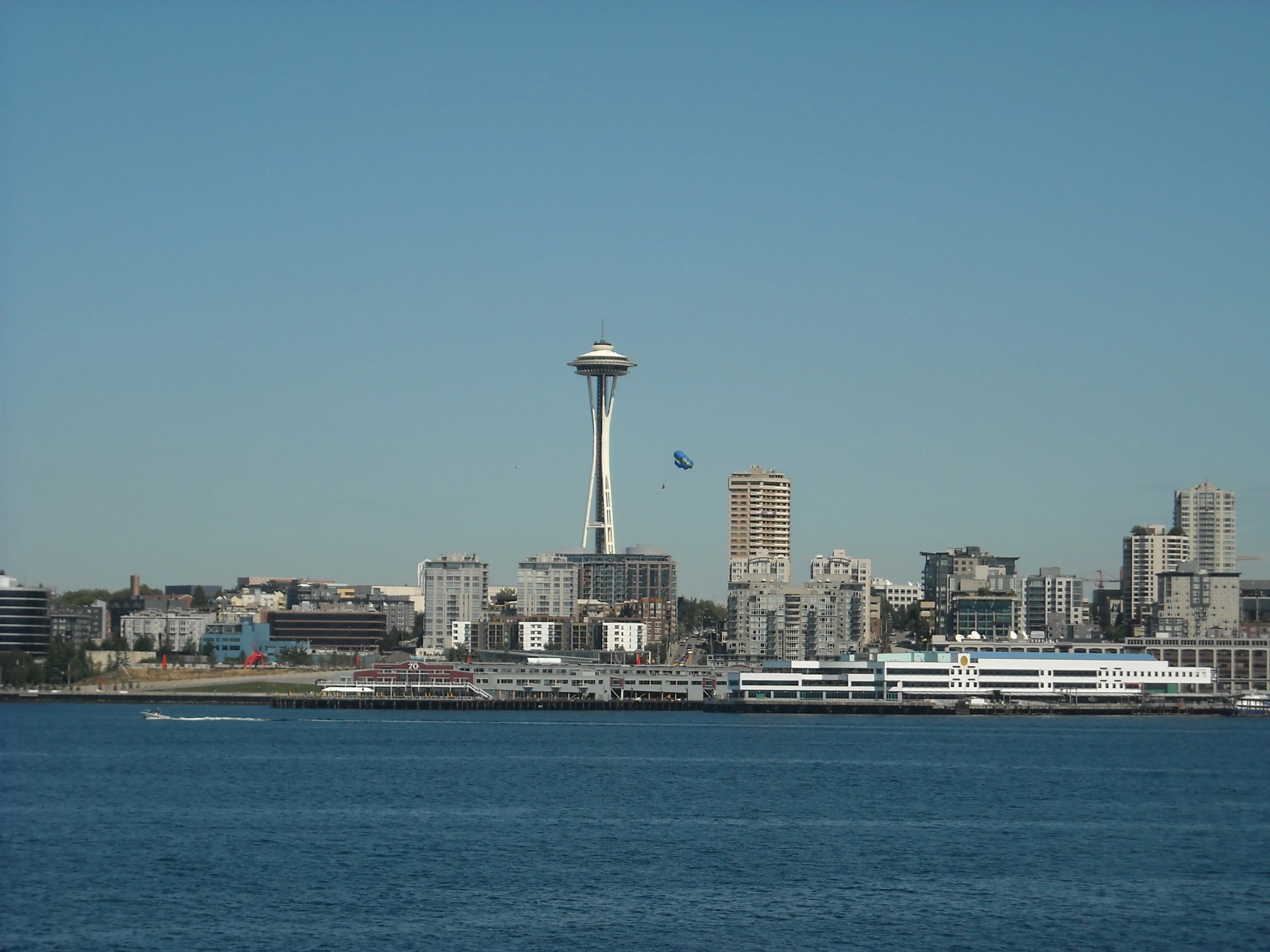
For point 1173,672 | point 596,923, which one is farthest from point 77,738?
point 1173,672

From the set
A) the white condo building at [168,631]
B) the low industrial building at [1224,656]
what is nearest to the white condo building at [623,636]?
the white condo building at [168,631]

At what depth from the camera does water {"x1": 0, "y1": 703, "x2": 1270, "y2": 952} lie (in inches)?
1417

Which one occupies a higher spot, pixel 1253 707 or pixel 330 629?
pixel 330 629

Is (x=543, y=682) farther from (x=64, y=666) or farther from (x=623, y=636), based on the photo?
(x=623, y=636)

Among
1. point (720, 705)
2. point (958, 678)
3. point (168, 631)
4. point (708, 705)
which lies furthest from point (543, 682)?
point (168, 631)

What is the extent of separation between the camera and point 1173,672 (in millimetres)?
124000

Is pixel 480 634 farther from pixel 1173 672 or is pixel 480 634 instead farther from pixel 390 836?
pixel 390 836

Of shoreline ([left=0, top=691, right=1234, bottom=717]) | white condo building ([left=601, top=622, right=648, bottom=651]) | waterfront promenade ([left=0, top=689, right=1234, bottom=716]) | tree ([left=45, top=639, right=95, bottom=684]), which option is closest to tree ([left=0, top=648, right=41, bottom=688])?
tree ([left=45, top=639, right=95, bottom=684])

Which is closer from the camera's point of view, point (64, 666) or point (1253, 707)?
point (1253, 707)

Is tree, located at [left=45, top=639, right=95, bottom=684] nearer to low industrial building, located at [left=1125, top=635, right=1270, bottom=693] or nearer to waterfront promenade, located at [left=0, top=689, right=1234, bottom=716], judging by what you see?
waterfront promenade, located at [left=0, top=689, right=1234, bottom=716]

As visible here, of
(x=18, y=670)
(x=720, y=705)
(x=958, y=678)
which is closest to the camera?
(x=958, y=678)

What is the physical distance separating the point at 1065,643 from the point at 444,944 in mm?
115112

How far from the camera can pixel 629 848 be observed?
1799 inches

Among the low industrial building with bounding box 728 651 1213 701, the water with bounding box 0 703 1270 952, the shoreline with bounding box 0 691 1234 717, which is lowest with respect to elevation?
the shoreline with bounding box 0 691 1234 717
